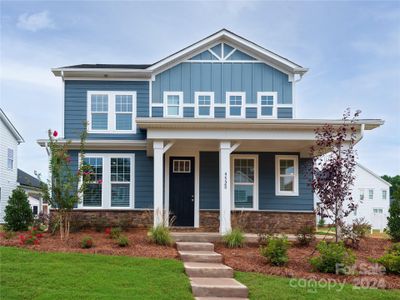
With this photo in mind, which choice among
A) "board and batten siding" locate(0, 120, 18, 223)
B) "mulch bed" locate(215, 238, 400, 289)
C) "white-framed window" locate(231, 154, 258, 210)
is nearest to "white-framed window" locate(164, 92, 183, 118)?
"white-framed window" locate(231, 154, 258, 210)

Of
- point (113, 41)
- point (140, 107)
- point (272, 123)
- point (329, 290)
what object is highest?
point (113, 41)

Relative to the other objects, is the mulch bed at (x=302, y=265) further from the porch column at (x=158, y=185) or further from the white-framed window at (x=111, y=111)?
the white-framed window at (x=111, y=111)

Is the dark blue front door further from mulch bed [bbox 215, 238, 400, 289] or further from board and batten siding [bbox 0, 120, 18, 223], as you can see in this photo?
board and batten siding [bbox 0, 120, 18, 223]

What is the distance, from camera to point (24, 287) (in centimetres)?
691

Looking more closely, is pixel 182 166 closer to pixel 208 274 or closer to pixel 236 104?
pixel 236 104

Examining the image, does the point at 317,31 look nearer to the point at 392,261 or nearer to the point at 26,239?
the point at 392,261

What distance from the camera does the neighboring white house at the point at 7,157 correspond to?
24.0 metres

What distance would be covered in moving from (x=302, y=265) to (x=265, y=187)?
5.75 m

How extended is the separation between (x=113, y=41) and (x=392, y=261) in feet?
38.1

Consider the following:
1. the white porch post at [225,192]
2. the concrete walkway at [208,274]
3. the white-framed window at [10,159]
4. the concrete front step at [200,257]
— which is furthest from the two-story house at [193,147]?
the white-framed window at [10,159]

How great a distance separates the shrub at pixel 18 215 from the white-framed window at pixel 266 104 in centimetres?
831

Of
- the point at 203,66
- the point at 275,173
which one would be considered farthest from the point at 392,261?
the point at 203,66

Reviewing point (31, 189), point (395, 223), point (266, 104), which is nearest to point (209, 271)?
point (395, 223)

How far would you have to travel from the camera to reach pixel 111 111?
14.6 metres
